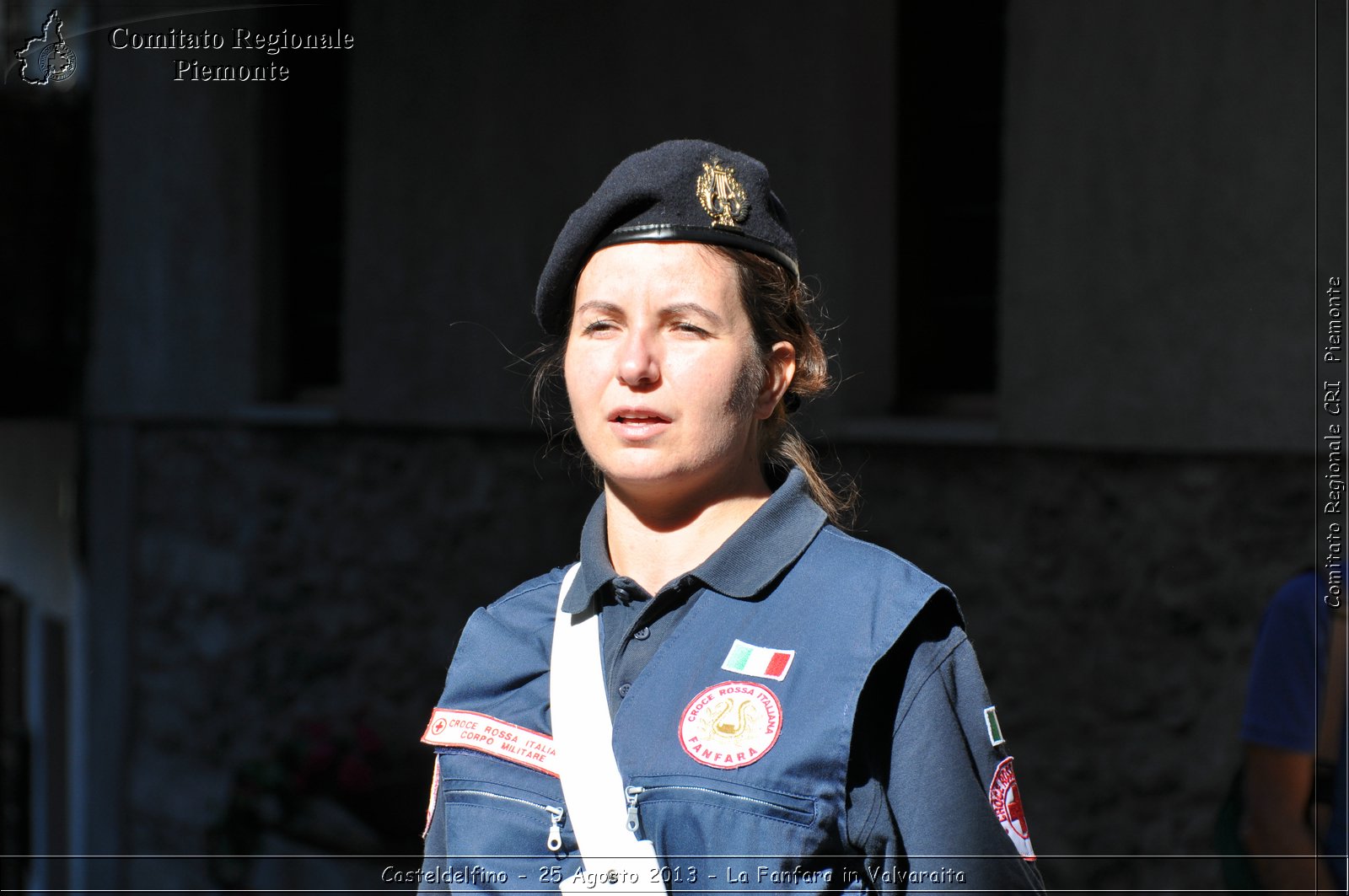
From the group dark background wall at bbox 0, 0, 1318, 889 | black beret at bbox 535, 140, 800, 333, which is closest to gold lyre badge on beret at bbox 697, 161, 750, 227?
black beret at bbox 535, 140, 800, 333

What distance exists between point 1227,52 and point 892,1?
1093mm

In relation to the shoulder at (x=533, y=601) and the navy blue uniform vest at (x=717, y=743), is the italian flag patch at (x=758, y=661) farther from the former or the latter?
the shoulder at (x=533, y=601)

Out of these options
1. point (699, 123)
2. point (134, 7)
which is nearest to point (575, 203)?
point (699, 123)

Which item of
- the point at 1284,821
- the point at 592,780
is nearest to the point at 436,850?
the point at 592,780

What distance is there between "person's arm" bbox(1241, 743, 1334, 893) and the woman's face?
1435mm

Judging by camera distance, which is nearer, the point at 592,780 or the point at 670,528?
the point at 592,780

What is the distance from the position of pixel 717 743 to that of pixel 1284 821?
4.81 feet

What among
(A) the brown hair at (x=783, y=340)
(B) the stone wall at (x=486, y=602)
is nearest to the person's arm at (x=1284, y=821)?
(B) the stone wall at (x=486, y=602)

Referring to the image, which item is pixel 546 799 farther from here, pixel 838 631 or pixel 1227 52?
pixel 1227 52

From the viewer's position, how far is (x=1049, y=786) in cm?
363

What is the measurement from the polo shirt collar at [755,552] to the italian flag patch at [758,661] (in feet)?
0.24

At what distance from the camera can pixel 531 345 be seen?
15.0 ft

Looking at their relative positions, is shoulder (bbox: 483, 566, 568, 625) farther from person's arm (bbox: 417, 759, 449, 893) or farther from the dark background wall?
the dark background wall

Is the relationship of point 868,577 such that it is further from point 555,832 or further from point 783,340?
point 555,832
